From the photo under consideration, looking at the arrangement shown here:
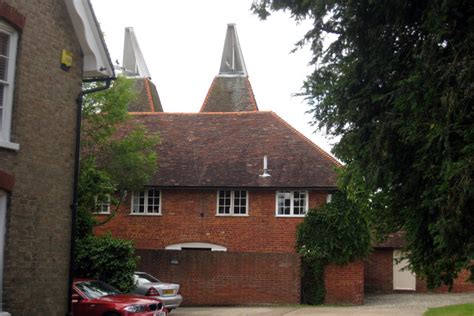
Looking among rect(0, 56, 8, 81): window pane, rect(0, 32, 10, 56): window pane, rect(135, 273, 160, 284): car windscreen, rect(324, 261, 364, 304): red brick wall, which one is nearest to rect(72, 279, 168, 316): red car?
rect(135, 273, 160, 284): car windscreen

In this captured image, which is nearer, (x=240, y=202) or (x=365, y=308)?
(x=365, y=308)

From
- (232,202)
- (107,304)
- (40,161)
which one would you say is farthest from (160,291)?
(232,202)

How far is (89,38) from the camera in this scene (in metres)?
13.3

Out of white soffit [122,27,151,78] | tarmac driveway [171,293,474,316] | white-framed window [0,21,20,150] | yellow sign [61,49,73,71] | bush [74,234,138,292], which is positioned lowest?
tarmac driveway [171,293,474,316]

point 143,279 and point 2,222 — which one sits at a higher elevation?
point 2,222

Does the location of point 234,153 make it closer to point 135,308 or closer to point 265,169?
point 265,169

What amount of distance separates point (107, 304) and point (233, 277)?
39.8 ft

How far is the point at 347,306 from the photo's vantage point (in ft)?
89.5

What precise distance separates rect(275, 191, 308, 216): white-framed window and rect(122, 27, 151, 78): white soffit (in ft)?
71.8

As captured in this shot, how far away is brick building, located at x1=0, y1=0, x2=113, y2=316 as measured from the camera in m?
11.4

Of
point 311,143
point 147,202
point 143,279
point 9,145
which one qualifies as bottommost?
point 143,279

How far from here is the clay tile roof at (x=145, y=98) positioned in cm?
4362

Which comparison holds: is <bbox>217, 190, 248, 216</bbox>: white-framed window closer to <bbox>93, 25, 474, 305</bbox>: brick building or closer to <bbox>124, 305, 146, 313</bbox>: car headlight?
<bbox>93, 25, 474, 305</bbox>: brick building

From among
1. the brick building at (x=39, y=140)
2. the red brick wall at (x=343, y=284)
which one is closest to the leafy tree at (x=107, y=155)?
the red brick wall at (x=343, y=284)
